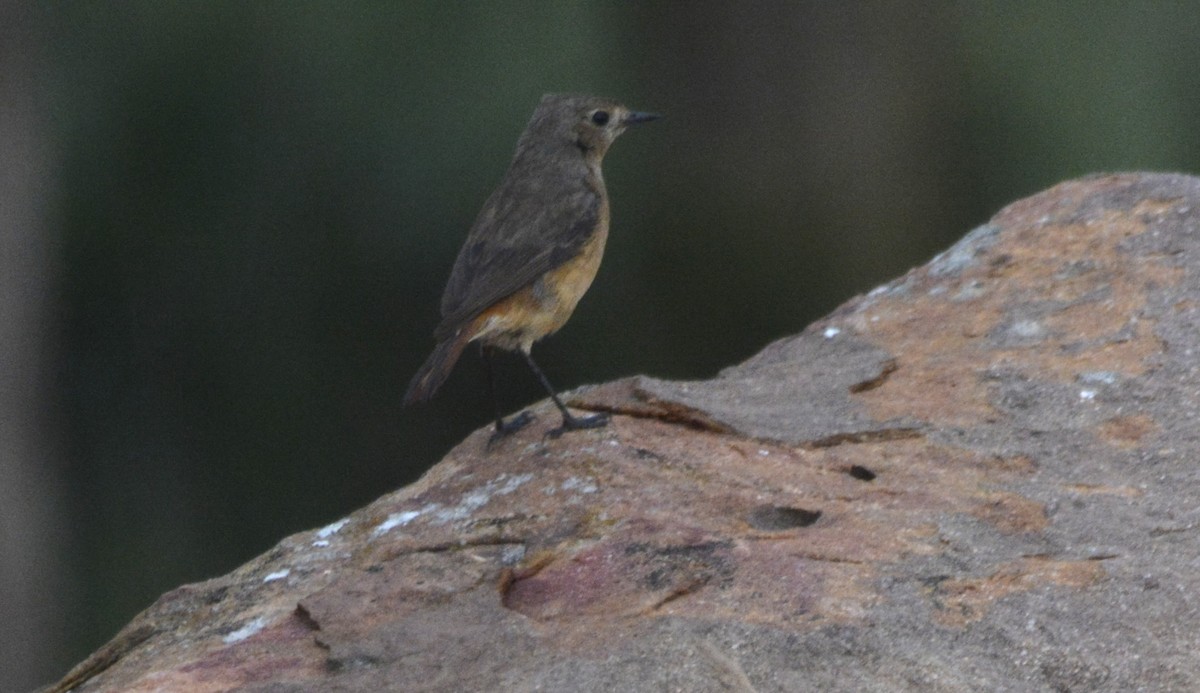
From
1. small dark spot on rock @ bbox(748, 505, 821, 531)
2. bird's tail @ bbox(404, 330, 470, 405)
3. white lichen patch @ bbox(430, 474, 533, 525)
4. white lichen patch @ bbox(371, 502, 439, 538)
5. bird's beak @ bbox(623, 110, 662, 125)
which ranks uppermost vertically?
bird's beak @ bbox(623, 110, 662, 125)

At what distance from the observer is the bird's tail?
12.9ft

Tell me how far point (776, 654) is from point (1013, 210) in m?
3.05

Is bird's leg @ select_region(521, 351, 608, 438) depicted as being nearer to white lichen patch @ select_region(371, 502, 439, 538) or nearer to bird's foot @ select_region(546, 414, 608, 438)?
bird's foot @ select_region(546, 414, 608, 438)

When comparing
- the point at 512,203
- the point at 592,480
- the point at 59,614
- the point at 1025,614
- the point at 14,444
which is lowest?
the point at 59,614

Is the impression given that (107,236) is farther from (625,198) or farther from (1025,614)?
(1025,614)

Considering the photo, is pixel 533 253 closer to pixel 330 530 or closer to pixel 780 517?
pixel 330 530

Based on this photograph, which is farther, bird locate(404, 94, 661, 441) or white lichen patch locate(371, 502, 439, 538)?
bird locate(404, 94, 661, 441)

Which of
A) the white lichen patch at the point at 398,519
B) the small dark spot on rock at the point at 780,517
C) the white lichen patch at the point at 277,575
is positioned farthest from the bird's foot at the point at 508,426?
the small dark spot on rock at the point at 780,517

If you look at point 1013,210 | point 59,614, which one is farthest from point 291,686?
point 59,614

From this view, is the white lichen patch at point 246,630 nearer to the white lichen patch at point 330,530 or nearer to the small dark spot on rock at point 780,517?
the white lichen patch at point 330,530

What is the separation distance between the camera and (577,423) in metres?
3.80

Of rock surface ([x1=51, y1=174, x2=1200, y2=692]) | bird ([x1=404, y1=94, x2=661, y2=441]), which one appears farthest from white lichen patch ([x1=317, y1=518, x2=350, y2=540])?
bird ([x1=404, y1=94, x2=661, y2=441])

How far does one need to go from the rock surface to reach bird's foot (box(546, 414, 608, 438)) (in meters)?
0.07

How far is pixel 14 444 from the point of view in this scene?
24.9 ft
